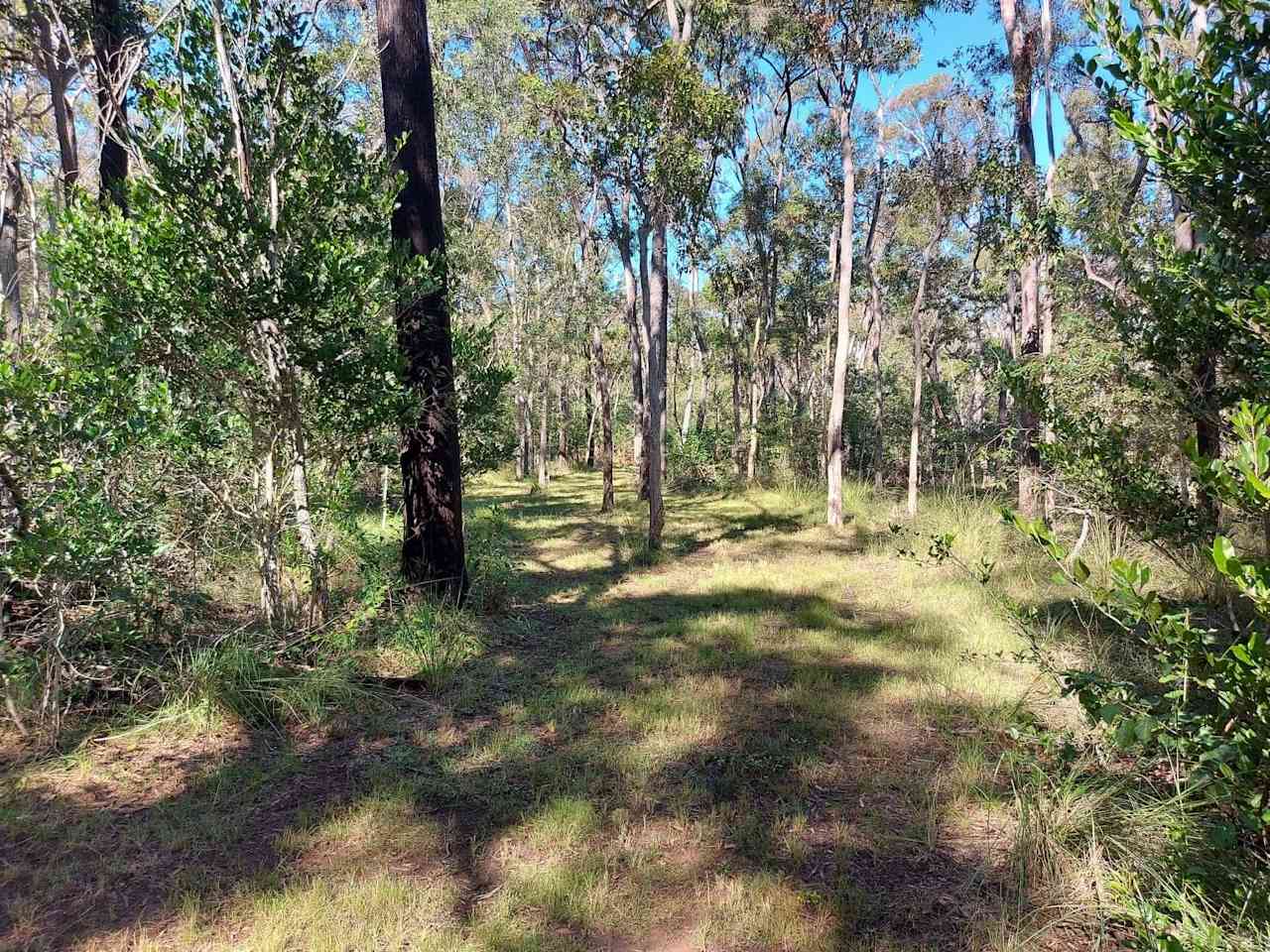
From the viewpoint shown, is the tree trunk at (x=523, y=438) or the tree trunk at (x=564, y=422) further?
the tree trunk at (x=564, y=422)

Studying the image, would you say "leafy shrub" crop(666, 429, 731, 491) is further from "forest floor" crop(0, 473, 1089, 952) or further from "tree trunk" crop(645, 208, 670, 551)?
"forest floor" crop(0, 473, 1089, 952)

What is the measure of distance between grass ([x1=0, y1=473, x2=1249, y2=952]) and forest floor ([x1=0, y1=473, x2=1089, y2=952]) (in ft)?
0.04

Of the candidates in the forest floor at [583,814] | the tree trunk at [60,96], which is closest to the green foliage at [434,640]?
the forest floor at [583,814]

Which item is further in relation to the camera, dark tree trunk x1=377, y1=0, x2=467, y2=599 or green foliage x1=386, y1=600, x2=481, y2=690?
dark tree trunk x1=377, y1=0, x2=467, y2=599

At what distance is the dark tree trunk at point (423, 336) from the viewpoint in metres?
5.96

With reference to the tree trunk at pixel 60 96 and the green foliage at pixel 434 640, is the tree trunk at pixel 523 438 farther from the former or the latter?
the green foliage at pixel 434 640

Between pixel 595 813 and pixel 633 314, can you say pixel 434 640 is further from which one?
pixel 633 314

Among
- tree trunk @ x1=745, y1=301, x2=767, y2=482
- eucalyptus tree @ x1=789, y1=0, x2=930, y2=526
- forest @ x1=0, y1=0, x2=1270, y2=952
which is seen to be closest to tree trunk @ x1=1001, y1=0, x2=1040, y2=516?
forest @ x1=0, y1=0, x2=1270, y2=952

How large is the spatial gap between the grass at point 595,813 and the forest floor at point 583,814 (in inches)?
0.5

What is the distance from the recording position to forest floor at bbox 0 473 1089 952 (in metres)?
2.49

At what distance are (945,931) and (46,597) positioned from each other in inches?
186

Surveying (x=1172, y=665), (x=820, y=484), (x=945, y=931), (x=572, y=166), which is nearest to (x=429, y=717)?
(x=945, y=931)

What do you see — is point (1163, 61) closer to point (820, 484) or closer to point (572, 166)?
point (572, 166)

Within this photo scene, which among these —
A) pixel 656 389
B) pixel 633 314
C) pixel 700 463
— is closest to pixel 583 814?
pixel 656 389
